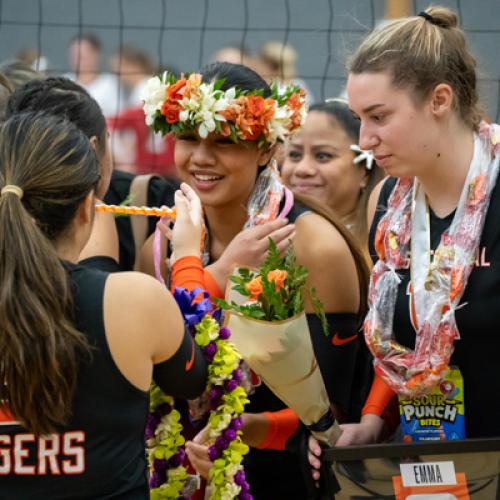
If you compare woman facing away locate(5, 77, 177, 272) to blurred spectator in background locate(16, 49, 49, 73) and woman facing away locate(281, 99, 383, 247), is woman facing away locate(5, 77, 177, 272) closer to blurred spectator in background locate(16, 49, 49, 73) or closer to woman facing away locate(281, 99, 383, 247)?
woman facing away locate(281, 99, 383, 247)

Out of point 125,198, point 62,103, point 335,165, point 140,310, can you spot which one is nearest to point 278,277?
point 140,310

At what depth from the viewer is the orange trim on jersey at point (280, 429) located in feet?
10.9

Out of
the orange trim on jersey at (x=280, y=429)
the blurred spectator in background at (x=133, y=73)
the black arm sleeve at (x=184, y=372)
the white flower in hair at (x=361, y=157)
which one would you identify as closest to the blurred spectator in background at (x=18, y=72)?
the white flower in hair at (x=361, y=157)

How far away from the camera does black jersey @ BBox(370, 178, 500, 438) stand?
3092 mm

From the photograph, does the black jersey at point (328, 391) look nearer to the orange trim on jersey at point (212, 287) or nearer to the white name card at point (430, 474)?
the orange trim on jersey at point (212, 287)

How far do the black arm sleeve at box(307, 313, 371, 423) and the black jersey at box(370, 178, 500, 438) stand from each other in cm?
48

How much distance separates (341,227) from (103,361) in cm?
150

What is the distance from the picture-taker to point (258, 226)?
11.8 ft

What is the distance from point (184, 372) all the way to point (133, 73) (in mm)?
6659

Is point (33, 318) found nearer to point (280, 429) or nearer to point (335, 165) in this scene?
point (280, 429)

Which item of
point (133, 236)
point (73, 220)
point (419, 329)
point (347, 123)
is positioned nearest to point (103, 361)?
point (73, 220)

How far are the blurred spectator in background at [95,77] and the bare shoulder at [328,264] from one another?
4944mm

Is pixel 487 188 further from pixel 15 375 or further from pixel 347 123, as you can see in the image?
pixel 347 123

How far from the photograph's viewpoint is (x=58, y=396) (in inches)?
94.9
